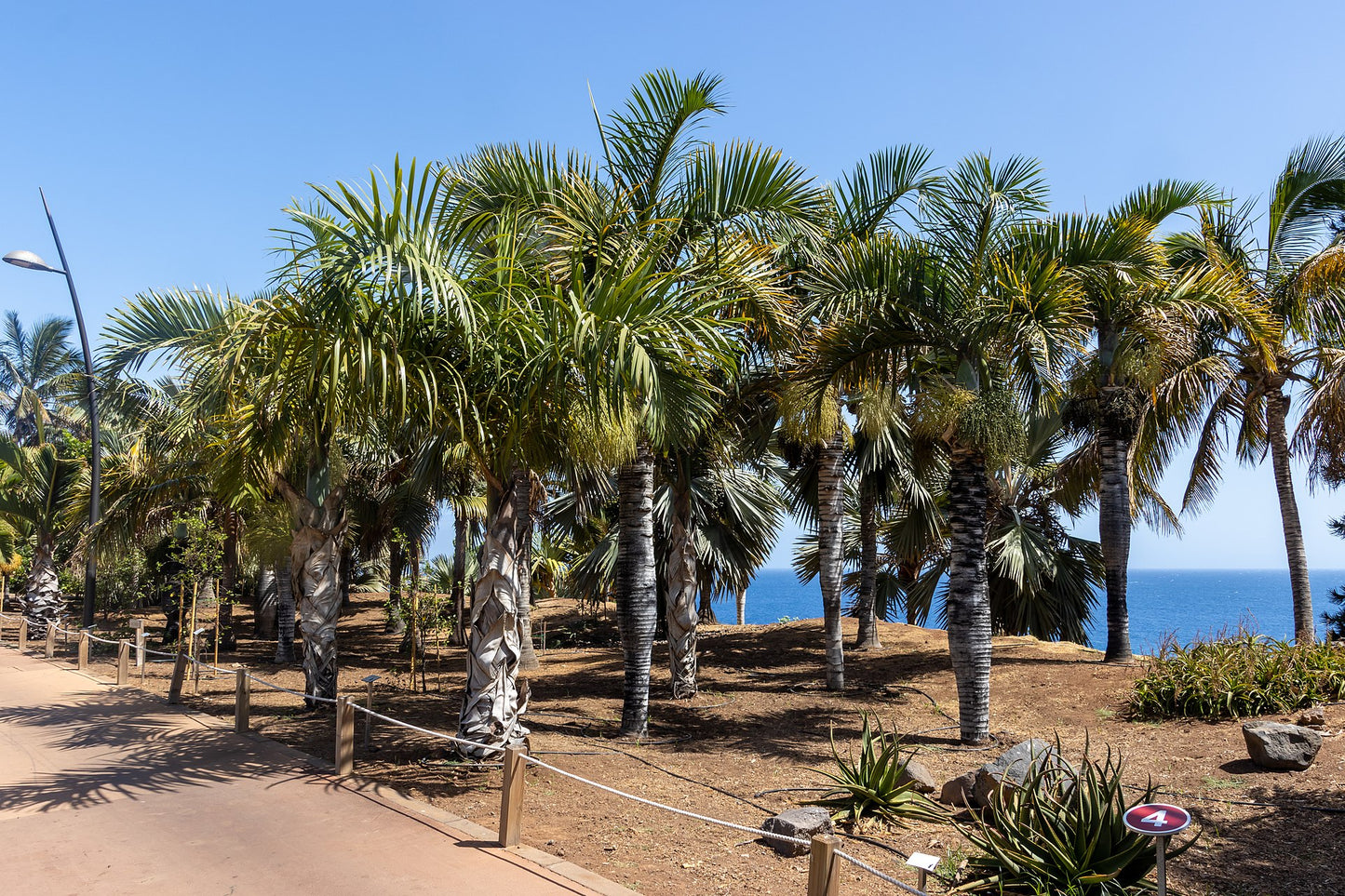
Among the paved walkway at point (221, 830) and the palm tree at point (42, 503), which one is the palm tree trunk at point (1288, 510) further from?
the palm tree at point (42, 503)

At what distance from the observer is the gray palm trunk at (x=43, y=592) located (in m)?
22.7

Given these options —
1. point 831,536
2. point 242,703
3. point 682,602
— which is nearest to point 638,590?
point 682,602

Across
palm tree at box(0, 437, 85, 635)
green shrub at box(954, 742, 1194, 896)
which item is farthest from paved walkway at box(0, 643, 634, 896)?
palm tree at box(0, 437, 85, 635)

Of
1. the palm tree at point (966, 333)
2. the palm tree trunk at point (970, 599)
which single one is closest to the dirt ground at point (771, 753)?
the palm tree trunk at point (970, 599)

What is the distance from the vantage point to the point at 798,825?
6.46 meters

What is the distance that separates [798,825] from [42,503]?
23372 mm

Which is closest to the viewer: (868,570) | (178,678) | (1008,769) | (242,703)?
(1008,769)

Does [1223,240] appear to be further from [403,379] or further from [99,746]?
[99,746]

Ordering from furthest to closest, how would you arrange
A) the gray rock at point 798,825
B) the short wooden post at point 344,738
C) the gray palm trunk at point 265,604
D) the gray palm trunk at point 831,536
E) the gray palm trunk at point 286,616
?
the gray palm trunk at point 265,604 < the gray palm trunk at point 286,616 < the gray palm trunk at point 831,536 < the short wooden post at point 344,738 < the gray rock at point 798,825

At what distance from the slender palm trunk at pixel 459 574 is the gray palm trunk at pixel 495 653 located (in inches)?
328

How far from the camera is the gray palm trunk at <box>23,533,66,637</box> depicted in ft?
74.4

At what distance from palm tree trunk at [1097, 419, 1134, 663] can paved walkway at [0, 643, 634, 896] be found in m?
10.7

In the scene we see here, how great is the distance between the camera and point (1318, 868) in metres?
5.71

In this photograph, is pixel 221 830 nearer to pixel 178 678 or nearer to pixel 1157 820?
pixel 1157 820
